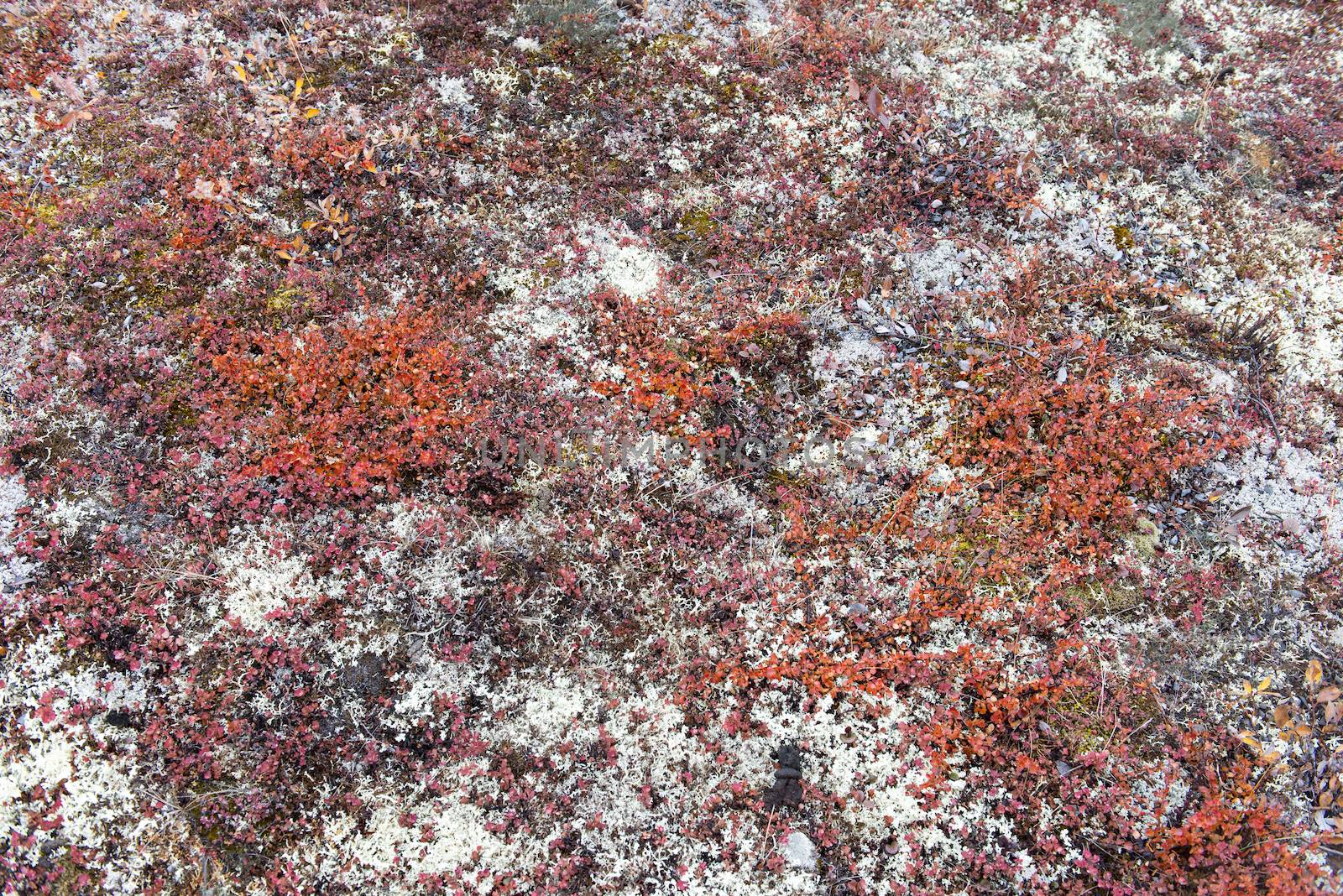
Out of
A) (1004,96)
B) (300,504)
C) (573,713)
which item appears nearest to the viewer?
(573,713)

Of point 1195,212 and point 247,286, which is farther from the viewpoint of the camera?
point 1195,212

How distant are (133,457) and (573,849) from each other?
5.98 m

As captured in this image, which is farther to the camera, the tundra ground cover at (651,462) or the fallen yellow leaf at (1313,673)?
the fallen yellow leaf at (1313,673)

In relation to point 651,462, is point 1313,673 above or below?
below

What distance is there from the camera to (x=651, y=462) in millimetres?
8125

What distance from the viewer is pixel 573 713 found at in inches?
270

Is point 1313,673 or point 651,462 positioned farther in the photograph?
point 651,462

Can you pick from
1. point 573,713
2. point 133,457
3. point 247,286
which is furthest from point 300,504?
point 573,713

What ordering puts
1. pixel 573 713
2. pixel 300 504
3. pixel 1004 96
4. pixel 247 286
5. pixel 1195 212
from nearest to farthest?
pixel 573 713 < pixel 300 504 < pixel 247 286 < pixel 1195 212 < pixel 1004 96

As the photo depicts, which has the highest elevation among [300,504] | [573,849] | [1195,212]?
[1195,212]

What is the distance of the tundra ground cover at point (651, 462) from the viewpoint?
253 inches

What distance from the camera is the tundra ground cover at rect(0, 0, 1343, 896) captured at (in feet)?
21.0

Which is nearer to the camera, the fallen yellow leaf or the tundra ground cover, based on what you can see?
the tundra ground cover

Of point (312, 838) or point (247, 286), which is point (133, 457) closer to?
point (247, 286)
